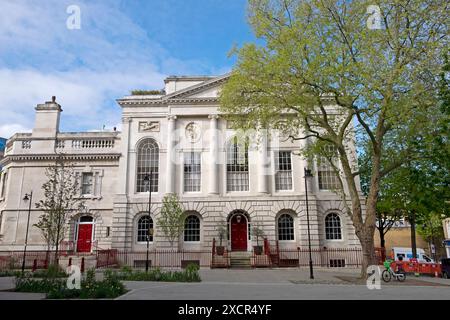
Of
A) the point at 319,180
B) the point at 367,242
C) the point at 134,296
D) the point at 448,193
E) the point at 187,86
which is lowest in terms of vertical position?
the point at 134,296

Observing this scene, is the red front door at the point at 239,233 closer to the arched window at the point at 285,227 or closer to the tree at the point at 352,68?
the arched window at the point at 285,227

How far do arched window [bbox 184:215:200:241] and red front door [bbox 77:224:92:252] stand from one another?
8518 millimetres

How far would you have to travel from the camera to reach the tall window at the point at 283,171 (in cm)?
3058

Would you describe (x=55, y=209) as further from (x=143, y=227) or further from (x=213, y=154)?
(x=213, y=154)

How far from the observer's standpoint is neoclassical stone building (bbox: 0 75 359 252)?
29.4m

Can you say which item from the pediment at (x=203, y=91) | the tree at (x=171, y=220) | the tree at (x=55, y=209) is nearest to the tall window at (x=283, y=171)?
the pediment at (x=203, y=91)

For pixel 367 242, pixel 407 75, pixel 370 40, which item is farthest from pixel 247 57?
pixel 367 242

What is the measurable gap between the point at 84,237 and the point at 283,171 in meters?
18.2

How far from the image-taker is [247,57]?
19500mm

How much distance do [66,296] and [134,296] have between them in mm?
2081

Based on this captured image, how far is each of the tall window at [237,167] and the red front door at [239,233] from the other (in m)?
2.62

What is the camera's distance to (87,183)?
32406mm

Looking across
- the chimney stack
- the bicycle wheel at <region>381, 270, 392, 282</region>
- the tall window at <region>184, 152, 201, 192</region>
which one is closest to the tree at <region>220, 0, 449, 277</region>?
the bicycle wheel at <region>381, 270, 392, 282</region>

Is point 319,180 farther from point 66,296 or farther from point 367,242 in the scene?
point 66,296
